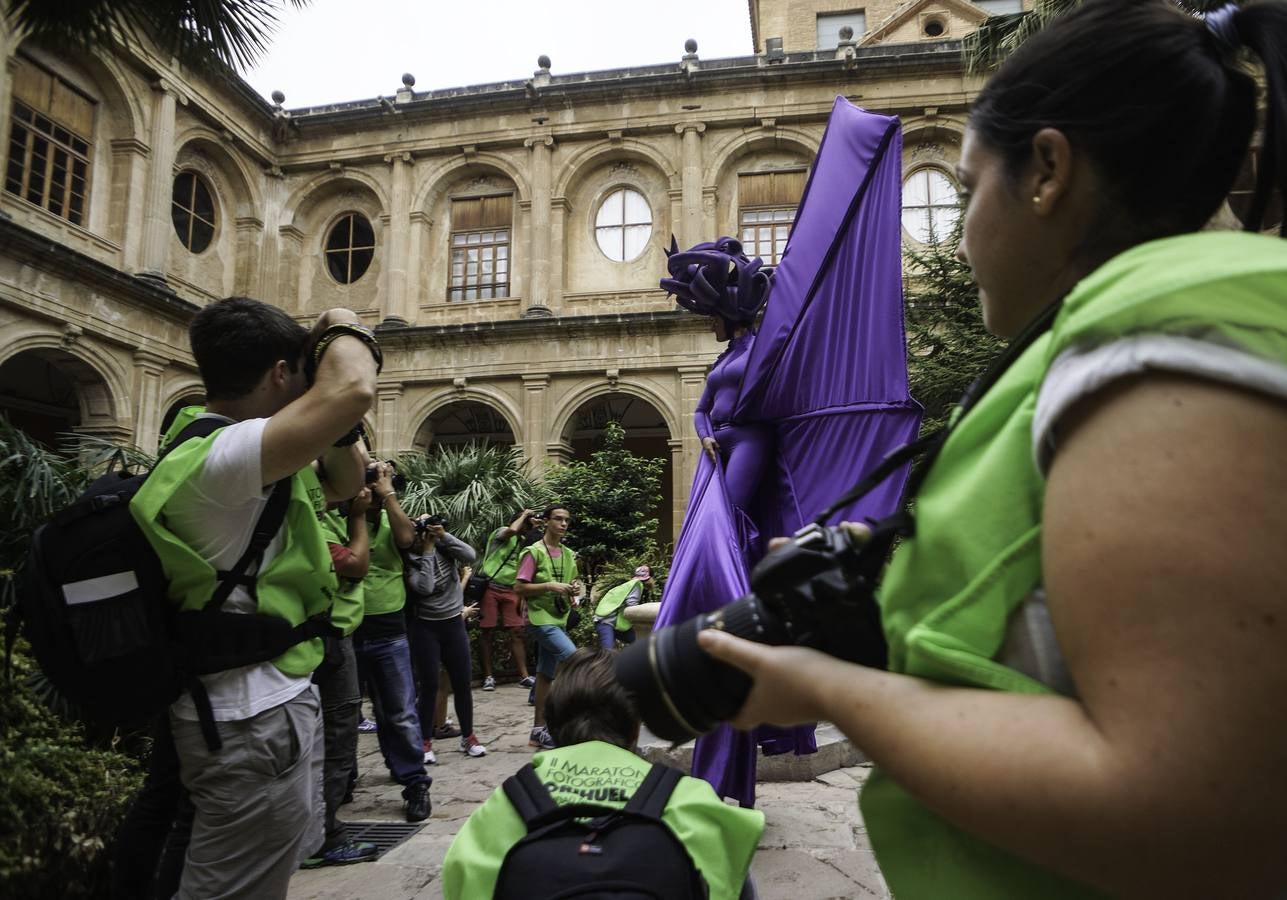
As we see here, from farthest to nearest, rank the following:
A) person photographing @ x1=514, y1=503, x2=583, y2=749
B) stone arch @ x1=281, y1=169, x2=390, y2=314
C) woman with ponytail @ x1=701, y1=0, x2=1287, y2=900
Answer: stone arch @ x1=281, y1=169, x2=390, y2=314 < person photographing @ x1=514, y1=503, x2=583, y2=749 < woman with ponytail @ x1=701, y1=0, x2=1287, y2=900

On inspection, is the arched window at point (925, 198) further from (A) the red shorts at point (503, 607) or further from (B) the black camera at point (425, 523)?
(B) the black camera at point (425, 523)

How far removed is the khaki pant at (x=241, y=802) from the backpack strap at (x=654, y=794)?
0.86 meters

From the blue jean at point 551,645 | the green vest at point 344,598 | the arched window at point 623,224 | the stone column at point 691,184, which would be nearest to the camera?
the green vest at point 344,598

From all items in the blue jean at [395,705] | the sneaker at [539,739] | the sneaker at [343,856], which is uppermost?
the blue jean at [395,705]

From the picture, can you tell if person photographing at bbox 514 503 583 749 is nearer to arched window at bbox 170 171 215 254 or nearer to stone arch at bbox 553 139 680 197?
stone arch at bbox 553 139 680 197

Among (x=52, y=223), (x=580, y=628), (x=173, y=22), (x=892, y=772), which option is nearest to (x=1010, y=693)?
(x=892, y=772)

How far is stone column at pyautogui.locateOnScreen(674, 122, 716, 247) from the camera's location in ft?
61.9

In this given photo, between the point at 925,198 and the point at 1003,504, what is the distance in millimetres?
19890

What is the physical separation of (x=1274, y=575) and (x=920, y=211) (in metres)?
19.9

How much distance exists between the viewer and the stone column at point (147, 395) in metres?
15.9

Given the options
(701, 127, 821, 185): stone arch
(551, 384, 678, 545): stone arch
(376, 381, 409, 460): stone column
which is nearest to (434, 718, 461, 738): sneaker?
(551, 384, 678, 545): stone arch

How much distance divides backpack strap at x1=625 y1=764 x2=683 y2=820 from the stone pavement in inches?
49.3

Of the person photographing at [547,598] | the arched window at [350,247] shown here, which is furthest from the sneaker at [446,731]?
the arched window at [350,247]

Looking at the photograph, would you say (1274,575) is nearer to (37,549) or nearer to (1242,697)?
(1242,697)
